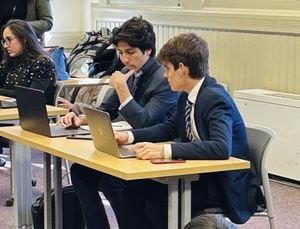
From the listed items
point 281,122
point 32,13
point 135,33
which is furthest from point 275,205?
point 32,13

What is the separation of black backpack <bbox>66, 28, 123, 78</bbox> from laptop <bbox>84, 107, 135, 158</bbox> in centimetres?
307

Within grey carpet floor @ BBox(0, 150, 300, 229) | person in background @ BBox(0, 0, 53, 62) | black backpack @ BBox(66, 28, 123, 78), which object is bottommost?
grey carpet floor @ BBox(0, 150, 300, 229)

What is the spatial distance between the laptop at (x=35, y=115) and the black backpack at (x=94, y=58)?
2614 mm

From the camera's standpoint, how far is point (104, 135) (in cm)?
291

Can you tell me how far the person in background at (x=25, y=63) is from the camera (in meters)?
4.56

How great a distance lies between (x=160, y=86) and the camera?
3.42 m

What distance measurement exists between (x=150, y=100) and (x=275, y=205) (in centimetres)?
163

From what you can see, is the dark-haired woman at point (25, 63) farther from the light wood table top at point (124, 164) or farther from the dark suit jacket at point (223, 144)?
the dark suit jacket at point (223, 144)

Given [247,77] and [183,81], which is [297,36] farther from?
[183,81]

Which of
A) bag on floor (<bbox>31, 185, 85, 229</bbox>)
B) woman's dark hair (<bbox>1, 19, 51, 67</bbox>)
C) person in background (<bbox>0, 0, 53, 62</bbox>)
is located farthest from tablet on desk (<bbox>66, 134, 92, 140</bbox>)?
person in background (<bbox>0, 0, 53, 62</bbox>)

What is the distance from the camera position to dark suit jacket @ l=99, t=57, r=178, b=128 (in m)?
3.34

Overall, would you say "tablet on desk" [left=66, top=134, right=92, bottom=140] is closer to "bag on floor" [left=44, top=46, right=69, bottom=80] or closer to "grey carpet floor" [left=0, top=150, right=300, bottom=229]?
"grey carpet floor" [left=0, top=150, right=300, bottom=229]

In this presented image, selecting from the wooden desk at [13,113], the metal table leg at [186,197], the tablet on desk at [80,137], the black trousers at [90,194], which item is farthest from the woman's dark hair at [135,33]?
the metal table leg at [186,197]

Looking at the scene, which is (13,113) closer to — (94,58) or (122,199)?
(122,199)
